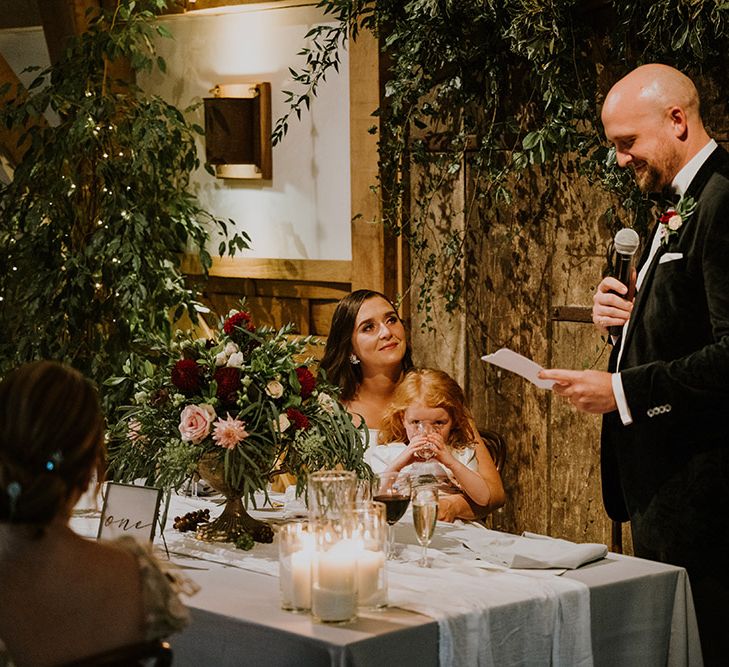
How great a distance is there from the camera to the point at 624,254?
299 centimetres

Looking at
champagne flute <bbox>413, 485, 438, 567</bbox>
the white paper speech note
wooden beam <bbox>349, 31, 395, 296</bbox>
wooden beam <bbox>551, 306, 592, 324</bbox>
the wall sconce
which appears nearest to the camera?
champagne flute <bbox>413, 485, 438, 567</bbox>

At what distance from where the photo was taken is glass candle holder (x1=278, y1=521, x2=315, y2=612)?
230 centimetres

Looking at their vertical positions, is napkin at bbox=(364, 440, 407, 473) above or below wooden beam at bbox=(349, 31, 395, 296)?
below

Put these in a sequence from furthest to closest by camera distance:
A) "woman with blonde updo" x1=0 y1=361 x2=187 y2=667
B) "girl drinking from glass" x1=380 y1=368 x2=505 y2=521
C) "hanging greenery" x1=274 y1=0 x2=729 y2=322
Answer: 1. "hanging greenery" x1=274 y1=0 x2=729 y2=322
2. "girl drinking from glass" x1=380 y1=368 x2=505 y2=521
3. "woman with blonde updo" x1=0 y1=361 x2=187 y2=667

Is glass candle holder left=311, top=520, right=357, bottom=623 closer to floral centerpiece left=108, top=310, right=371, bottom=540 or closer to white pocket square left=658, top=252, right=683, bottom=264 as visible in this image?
floral centerpiece left=108, top=310, right=371, bottom=540

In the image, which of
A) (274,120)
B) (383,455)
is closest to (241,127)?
(274,120)

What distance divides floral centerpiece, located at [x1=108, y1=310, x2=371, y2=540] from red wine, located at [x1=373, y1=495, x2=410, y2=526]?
0.83 ft

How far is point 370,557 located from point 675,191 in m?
1.19

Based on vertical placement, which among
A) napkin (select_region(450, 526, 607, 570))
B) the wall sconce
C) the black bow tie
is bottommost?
napkin (select_region(450, 526, 607, 570))

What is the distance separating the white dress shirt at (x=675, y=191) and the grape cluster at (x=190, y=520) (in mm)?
955

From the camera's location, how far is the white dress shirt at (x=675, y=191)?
2873 mm

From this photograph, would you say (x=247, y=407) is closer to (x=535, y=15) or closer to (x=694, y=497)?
(x=694, y=497)

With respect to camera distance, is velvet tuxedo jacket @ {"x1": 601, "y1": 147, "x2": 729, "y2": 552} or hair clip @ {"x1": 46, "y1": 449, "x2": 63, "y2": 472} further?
velvet tuxedo jacket @ {"x1": 601, "y1": 147, "x2": 729, "y2": 552}

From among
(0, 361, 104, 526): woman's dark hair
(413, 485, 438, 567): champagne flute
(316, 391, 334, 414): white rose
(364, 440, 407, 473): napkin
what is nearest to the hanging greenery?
(364, 440, 407, 473): napkin
